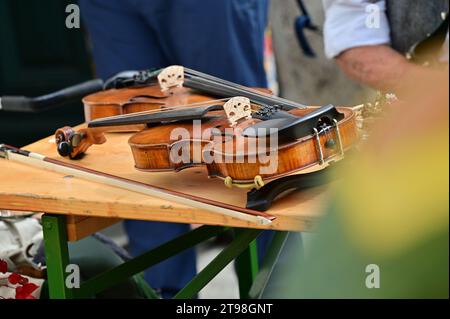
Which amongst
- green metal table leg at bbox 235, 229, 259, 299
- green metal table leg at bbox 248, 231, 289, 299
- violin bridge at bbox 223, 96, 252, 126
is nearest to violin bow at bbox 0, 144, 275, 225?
violin bridge at bbox 223, 96, 252, 126

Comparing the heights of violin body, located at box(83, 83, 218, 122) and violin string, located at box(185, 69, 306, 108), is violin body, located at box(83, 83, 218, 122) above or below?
below

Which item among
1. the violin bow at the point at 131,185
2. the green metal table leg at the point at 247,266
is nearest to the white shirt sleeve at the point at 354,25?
the green metal table leg at the point at 247,266

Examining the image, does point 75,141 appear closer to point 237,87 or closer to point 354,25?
point 237,87

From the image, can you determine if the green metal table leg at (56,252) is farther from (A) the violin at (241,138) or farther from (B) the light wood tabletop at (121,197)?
(A) the violin at (241,138)

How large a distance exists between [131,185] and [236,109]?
208 millimetres

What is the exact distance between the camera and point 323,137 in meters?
1.21

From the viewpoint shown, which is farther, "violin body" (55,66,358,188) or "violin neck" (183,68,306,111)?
"violin neck" (183,68,306,111)

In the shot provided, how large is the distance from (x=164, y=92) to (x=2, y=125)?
2669 millimetres

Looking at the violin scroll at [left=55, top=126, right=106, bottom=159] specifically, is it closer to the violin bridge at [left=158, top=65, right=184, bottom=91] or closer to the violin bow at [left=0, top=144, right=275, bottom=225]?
the violin bow at [left=0, top=144, right=275, bottom=225]

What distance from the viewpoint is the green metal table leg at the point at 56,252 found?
4.38ft

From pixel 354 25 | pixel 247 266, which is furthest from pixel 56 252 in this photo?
pixel 354 25

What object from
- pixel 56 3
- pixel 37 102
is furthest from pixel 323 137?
pixel 56 3

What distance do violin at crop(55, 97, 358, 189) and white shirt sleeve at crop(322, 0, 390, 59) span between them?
0.79 metres

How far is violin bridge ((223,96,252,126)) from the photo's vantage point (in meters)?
1.28
